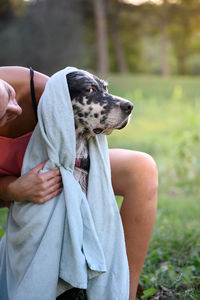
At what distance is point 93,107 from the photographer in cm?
212

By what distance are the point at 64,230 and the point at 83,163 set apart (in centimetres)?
38

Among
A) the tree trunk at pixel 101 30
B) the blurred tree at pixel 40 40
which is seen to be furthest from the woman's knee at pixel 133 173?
the tree trunk at pixel 101 30

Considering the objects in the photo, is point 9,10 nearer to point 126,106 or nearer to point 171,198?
point 171,198

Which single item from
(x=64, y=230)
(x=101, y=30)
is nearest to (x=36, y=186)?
(x=64, y=230)

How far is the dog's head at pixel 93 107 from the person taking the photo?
83.6 inches

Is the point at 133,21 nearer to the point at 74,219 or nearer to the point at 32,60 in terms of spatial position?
the point at 32,60

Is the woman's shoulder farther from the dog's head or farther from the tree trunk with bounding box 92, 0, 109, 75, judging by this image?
the tree trunk with bounding box 92, 0, 109, 75

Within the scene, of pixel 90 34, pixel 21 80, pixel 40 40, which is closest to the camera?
pixel 21 80

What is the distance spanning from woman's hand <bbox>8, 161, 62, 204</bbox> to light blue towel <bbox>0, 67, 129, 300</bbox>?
0.12 feet

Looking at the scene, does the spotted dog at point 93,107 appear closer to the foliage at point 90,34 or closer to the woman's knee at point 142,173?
the woman's knee at point 142,173

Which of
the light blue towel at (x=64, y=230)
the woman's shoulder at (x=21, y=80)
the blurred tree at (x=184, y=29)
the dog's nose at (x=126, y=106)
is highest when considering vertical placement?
the woman's shoulder at (x=21, y=80)

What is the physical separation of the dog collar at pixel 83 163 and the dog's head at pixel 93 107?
17cm

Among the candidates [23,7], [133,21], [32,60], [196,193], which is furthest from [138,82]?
[196,193]

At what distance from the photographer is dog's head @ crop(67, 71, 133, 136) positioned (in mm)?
2123
